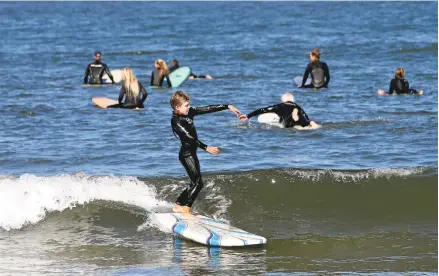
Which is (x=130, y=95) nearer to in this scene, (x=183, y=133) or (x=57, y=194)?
(x=57, y=194)

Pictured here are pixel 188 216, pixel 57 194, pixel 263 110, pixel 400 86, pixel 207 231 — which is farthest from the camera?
pixel 400 86

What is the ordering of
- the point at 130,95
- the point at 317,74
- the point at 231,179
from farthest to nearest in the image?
the point at 317,74 < the point at 130,95 < the point at 231,179

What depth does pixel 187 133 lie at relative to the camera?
11477mm

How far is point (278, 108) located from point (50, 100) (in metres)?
11.8

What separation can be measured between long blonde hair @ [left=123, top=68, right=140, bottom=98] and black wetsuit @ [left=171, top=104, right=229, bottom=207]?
10921mm

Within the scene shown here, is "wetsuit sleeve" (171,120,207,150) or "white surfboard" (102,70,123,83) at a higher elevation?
"wetsuit sleeve" (171,120,207,150)

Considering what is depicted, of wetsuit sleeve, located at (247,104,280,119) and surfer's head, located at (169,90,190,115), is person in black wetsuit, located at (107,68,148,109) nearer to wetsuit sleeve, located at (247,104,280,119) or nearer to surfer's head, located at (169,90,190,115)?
wetsuit sleeve, located at (247,104,280,119)

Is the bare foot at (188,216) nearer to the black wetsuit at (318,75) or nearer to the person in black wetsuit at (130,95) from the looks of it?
the person in black wetsuit at (130,95)

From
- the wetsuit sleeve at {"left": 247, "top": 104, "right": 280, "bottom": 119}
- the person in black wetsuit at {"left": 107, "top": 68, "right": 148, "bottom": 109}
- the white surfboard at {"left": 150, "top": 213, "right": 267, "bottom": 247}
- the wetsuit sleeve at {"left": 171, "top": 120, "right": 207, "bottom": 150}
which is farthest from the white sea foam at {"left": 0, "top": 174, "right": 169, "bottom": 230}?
the person in black wetsuit at {"left": 107, "top": 68, "right": 148, "bottom": 109}

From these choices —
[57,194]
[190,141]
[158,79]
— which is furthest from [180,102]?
Answer: [158,79]

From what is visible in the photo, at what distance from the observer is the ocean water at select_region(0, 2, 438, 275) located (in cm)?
1081

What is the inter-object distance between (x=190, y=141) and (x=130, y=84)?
11.5 meters

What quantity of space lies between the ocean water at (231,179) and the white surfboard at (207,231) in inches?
4.6

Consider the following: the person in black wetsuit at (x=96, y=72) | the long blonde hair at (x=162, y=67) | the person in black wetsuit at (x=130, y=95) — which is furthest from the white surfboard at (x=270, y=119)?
the person in black wetsuit at (x=96, y=72)
